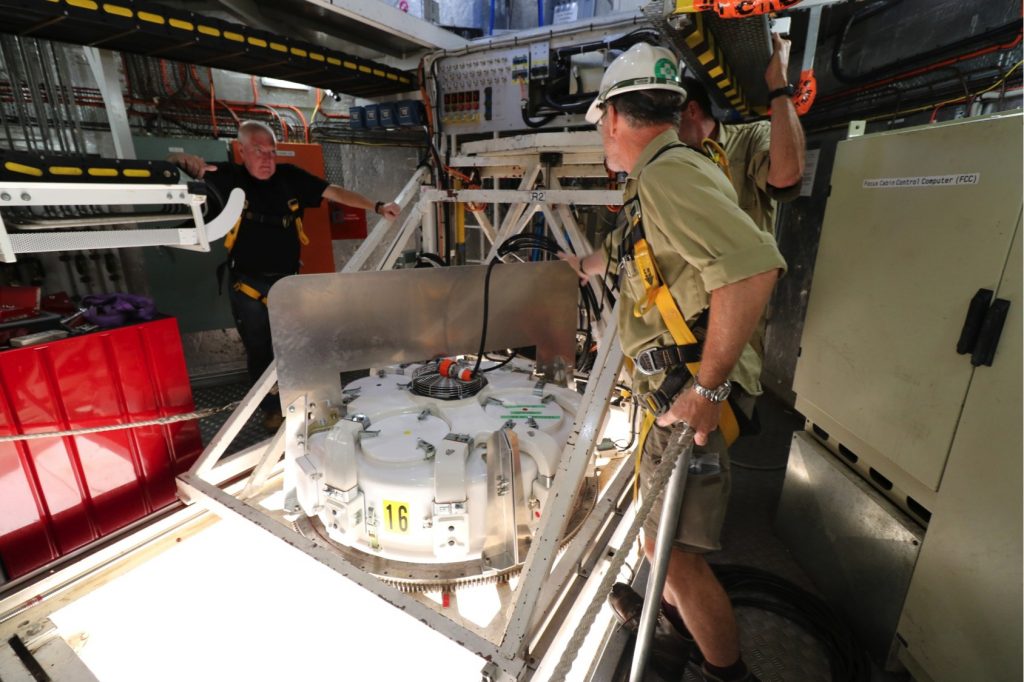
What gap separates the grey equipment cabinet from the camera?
1.44 m

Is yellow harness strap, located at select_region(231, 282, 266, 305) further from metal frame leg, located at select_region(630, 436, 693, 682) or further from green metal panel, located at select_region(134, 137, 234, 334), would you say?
metal frame leg, located at select_region(630, 436, 693, 682)

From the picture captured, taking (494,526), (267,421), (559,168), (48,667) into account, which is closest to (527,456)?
(494,526)

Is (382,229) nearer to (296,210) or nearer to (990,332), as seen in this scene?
(296,210)

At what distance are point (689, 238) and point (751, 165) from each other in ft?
3.94

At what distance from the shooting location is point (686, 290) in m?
1.44

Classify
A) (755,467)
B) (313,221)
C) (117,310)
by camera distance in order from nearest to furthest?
A: (117,310) → (755,467) → (313,221)

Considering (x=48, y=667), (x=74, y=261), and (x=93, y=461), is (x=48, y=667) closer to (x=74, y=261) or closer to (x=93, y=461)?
(x=93, y=461)

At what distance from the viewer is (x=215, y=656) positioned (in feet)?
6.23

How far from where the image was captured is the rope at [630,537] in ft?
4.02

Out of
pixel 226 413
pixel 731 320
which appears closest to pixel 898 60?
pixel 731 320

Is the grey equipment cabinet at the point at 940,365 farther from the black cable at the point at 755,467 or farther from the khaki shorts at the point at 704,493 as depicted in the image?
the black cable at the point at 755,467

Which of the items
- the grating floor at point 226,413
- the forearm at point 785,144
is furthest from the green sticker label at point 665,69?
the grating floor at point 226,413

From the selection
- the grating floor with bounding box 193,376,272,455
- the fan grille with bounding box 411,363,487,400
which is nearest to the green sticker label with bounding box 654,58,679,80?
the fan grille with bounding box 411,363,487,400

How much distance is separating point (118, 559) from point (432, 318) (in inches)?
71.1
